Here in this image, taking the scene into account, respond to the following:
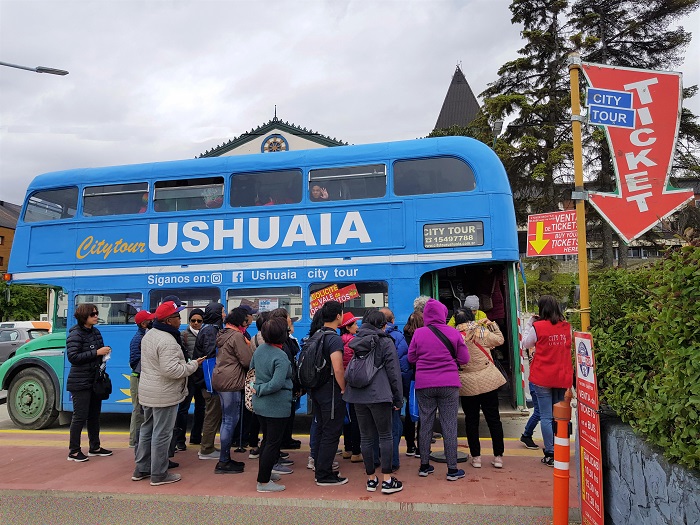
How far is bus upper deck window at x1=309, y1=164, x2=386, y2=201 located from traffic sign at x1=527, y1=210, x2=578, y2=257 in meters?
3.45

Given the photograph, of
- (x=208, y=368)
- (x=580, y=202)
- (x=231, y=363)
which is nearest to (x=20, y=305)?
(x=208, y=368)

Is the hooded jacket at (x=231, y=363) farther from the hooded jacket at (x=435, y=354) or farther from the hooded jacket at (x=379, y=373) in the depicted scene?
the hooded jacket at (x=435, y=354)

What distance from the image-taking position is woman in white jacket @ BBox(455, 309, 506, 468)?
5.50m

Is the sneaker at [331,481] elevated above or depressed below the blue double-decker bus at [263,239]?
below

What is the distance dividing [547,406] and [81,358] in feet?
17.1

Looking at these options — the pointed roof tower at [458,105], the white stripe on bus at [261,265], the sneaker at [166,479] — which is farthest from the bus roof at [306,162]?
the pointed roof tower at [458,105]

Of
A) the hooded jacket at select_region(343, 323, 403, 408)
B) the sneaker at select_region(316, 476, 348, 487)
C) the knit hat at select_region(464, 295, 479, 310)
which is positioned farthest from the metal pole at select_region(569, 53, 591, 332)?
the knit hat at select_region(464, 295, 479, 310)

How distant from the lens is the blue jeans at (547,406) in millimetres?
5645

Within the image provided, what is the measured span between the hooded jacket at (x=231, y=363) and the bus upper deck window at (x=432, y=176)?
326 centimetres

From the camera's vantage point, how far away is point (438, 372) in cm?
509

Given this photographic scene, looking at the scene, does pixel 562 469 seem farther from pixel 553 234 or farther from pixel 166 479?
pixel 553 234

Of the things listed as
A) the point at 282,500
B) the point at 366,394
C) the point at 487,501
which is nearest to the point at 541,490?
the point at 487,501

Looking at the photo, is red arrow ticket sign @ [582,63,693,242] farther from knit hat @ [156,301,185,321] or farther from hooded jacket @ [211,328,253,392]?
knit hat @ [156,301,185,321]

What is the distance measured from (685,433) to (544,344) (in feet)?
9.52
